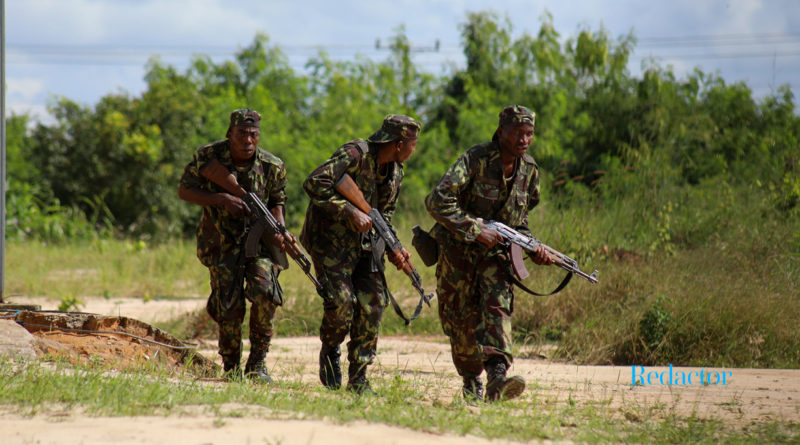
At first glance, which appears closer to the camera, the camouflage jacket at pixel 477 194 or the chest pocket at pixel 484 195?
the camouflage jacket at pixel 477 194

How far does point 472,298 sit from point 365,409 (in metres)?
1.32

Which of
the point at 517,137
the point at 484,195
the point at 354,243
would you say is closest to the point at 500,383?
the point at 484,195

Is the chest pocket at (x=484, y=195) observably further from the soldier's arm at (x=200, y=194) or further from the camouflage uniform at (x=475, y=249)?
the soldier's arm at (x=200, y=194)

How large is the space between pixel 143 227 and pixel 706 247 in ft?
53.4

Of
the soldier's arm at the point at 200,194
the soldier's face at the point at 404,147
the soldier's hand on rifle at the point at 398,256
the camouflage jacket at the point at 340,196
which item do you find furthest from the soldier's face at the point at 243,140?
the soldier's hand on rifle at the point at 398,256

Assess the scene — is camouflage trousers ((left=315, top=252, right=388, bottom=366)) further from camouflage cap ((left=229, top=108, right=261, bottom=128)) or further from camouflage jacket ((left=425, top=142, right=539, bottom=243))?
camouflage cap ((left=229, top=108, right=261, bottom=128))

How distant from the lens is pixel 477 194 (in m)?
5.28

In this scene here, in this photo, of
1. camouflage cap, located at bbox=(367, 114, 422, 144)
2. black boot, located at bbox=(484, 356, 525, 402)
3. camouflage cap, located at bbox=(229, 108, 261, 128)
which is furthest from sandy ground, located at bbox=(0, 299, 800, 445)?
camouflage cap, located at bbox=(229, 108, 261, 128)

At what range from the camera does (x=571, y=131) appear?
17.9 metres

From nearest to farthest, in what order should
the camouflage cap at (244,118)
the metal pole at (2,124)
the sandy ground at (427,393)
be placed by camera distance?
the sandy ground at (427,393) < the camouflage cap at (244,118) < the metal pole at (2,124)

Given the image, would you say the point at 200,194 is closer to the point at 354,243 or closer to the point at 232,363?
the point at 354,243

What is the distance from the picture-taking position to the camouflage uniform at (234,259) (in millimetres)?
5512

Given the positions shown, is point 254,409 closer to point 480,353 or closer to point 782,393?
point 480,353

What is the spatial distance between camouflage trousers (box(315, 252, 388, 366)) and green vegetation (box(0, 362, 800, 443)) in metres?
0.47
